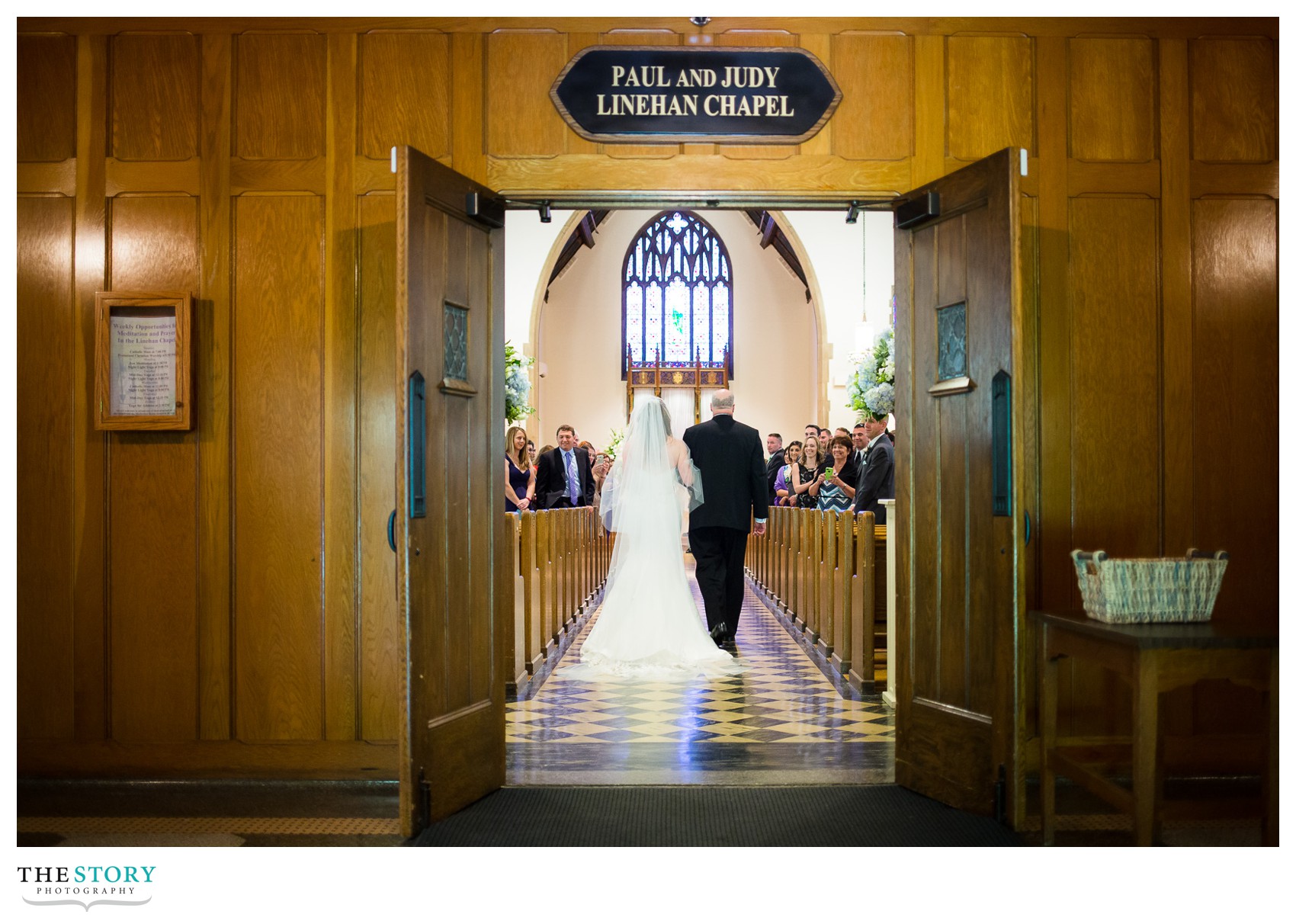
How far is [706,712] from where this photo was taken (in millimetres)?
5348

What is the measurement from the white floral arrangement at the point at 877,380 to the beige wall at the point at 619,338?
13.3 m

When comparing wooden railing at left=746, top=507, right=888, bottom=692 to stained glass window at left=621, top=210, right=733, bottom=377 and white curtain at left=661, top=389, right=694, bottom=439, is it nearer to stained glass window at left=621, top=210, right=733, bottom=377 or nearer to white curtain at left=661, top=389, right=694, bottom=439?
white curtain at left=661, top=389, right=694, bottom=439

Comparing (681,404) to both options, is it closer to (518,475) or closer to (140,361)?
Answer: (518,475)

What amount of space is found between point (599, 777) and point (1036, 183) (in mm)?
2674

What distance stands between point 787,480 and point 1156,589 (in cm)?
869

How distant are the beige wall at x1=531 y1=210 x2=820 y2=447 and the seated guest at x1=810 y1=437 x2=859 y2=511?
39.9ft

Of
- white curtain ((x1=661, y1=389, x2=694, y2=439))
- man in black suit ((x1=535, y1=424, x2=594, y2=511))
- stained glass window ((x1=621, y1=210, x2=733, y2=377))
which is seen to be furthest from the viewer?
stained glass window ((x1=621, y1=210, x2=733, y2=377))

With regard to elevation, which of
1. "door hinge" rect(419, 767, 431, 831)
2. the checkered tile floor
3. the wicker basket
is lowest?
the checkered tile floor

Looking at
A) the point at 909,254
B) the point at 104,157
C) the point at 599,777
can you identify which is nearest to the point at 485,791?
the point at 599,777

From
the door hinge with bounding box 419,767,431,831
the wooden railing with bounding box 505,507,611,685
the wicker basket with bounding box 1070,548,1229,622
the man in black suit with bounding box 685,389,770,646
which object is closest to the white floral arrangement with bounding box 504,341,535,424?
the wooden railing with bounding box 505,507,611,685

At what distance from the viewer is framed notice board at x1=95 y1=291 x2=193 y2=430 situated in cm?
409

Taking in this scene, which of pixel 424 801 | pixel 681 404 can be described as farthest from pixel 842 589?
pixel 681 404

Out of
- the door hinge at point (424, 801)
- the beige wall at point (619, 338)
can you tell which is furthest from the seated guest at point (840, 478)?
the beige wall at point (619, 338)
